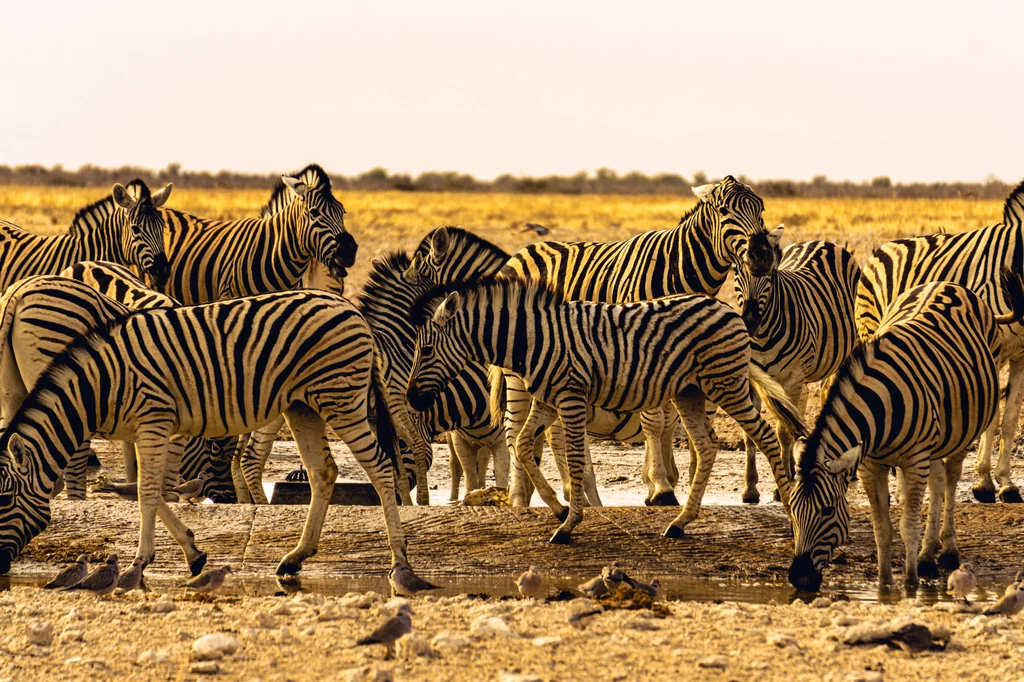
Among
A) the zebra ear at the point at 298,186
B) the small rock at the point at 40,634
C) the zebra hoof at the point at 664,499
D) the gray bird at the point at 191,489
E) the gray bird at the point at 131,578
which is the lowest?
the gray bird at the point at 191,489

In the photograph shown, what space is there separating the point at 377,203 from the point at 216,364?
41200 millimetres

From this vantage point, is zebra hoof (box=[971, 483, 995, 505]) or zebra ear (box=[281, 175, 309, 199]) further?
zebra ear (box=[281, 175, 309, 199])

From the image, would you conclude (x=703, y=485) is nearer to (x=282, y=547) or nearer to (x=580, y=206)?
(x=282, y=547)

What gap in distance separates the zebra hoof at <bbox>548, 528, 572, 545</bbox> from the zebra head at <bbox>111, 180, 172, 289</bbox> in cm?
608

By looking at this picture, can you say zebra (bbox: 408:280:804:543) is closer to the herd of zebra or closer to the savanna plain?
the herd of zebra

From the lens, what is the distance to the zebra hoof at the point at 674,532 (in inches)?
385

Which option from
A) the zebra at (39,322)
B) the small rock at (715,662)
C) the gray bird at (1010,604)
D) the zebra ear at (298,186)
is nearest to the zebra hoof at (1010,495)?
the gray bird at (1010,604)

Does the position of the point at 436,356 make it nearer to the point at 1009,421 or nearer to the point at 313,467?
the point at 313,467

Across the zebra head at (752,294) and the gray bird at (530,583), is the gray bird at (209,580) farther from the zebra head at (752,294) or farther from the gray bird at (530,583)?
the zebra head at (752,294)

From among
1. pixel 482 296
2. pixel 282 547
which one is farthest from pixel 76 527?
pixel 482 296

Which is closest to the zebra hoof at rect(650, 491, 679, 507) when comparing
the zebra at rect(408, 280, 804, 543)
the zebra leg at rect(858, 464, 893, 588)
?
the zebra at rect(408, 280, 804, 543)

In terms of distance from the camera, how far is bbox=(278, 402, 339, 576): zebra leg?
30.1 ft

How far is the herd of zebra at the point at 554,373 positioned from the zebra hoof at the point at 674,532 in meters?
0.03

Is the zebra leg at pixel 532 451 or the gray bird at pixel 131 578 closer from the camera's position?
the gray bird at pixel 131 578
